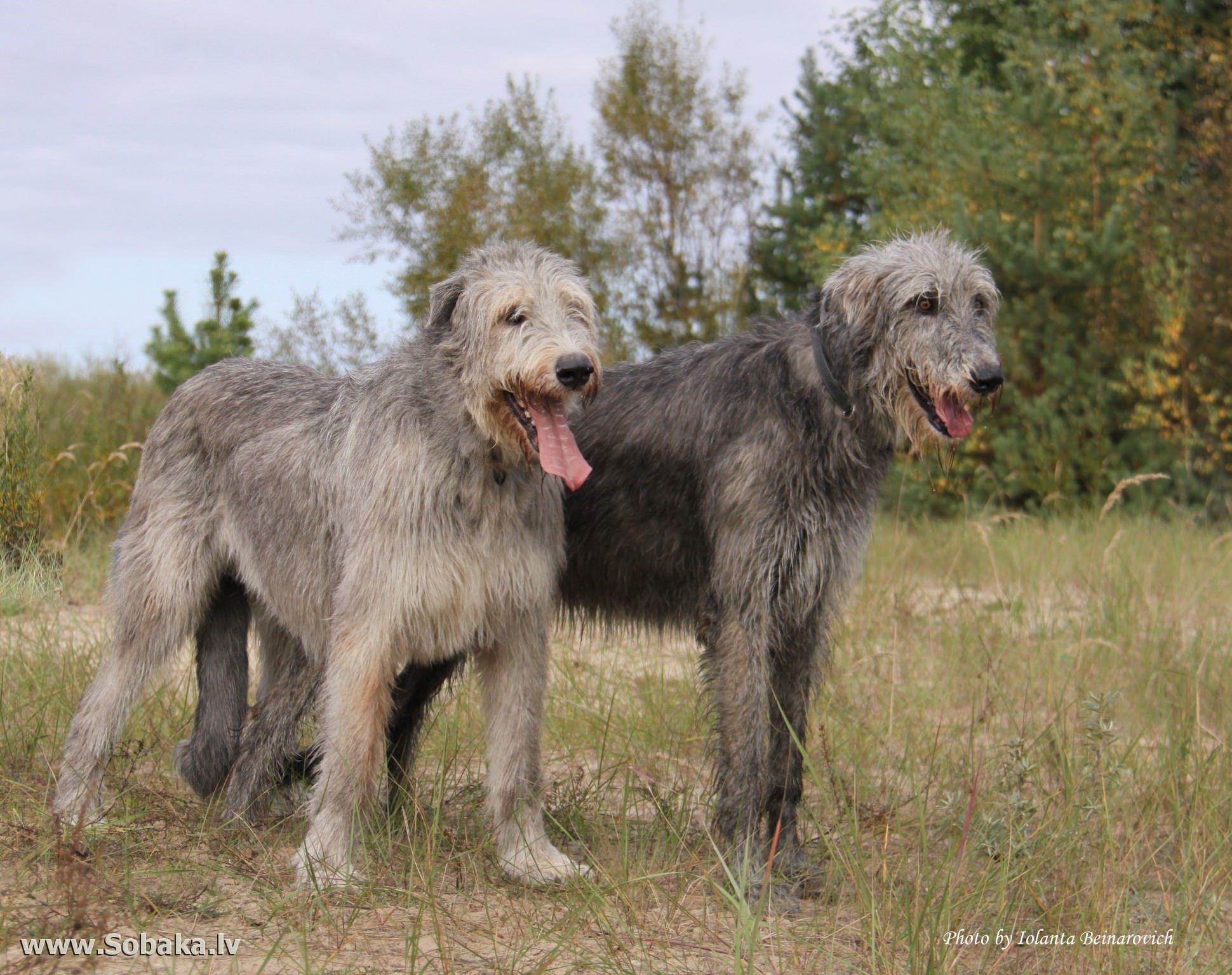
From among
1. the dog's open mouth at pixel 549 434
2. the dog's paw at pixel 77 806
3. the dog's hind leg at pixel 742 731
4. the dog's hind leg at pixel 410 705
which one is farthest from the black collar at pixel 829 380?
the dog's paw at pixel 77 806

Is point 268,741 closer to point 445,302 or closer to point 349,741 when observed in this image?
point 349,741

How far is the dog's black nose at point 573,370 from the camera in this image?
400 centimetres

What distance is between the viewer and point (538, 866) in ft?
14.9

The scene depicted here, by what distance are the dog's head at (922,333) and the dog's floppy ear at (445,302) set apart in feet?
4.67

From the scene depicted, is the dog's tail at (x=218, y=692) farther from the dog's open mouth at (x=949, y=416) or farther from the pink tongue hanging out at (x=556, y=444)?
the dog's open mouth at (x=949, y=416)

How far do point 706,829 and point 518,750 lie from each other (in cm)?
80

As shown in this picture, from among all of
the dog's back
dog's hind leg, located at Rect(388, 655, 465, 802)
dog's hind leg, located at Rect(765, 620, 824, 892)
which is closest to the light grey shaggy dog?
dog's hind leg, located at Rect(388, 655, 465, 802)

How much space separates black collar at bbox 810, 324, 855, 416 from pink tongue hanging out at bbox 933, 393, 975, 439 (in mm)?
317

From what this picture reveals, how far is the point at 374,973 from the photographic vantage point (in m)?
3.42

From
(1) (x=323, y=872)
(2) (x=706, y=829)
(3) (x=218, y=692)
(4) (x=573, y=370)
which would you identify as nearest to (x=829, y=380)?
(4) (x=573, y=370)

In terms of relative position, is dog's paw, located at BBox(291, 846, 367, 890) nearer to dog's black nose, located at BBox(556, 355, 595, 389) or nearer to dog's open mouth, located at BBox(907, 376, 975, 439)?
dog's black nose, located at BBox(556, 355, 595, 389)

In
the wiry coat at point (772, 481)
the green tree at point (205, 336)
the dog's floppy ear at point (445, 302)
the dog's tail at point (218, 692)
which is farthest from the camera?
the green tree at point (205, 336)

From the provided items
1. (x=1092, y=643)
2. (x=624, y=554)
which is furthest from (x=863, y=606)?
(x=624, y=554)

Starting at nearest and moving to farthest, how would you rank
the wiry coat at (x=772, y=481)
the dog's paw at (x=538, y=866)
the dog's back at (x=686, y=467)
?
the dog's paw at (x=538, y=866)
the wiry coat at (x=772, y=481)
the dog's back at (x=686, y=467)
